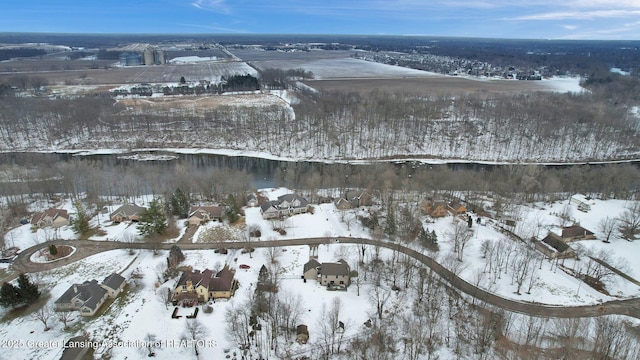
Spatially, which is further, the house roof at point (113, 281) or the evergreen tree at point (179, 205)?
the evergreen tree at point (179, 205)

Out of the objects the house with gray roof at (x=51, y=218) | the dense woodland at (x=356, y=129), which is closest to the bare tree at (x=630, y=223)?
the dense woodland at (x=356, y=129)

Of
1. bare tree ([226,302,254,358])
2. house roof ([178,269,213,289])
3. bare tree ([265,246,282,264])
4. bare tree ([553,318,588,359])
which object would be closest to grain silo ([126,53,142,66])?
bare tree ([265,246,282,264])

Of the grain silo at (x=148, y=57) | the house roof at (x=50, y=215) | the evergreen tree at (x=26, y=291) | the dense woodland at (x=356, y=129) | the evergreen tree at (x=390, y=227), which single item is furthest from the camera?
the grain silo at (x=148, y=57)

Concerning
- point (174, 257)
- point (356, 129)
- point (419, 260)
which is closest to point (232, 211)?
point (174, 257)

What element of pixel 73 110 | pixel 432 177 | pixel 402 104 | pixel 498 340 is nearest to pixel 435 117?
pixel 402 104

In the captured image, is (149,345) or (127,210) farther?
(127,210)

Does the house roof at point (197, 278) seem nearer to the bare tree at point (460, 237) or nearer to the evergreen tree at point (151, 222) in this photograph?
the evergreen tree at point (151, 222)

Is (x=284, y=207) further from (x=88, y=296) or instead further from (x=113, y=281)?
(x=88, y=296)
